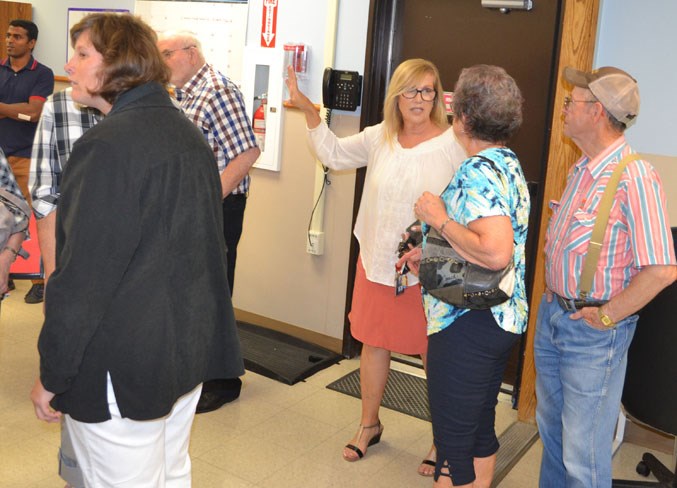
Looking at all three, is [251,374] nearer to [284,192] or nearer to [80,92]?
[284,192]

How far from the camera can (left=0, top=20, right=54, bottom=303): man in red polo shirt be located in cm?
490

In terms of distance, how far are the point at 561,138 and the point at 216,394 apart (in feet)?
6.35

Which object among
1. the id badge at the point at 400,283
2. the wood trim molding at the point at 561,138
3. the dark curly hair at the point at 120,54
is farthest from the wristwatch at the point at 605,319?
the dark curly hair at the point at 120,54

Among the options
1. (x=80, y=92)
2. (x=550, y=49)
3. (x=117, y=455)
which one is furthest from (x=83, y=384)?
(x=550, y=49)

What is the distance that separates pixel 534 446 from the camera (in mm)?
3291

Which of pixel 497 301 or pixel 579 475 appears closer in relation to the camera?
pixel 497 301

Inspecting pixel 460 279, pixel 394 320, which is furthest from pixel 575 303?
pixel 394 320

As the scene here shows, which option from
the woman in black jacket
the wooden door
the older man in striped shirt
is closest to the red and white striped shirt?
the older man in striped shirt

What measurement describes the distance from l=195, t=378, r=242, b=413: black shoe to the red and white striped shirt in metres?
1.78

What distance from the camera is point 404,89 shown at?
2.86m

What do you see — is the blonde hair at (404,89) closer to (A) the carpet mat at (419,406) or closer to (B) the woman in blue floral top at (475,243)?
(B) the woman in blue floral top at (475,243)

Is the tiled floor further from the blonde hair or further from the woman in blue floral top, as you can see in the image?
the blonde hair

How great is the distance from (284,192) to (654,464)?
2.42 meters

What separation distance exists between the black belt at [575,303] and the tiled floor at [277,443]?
1026 millimetres
